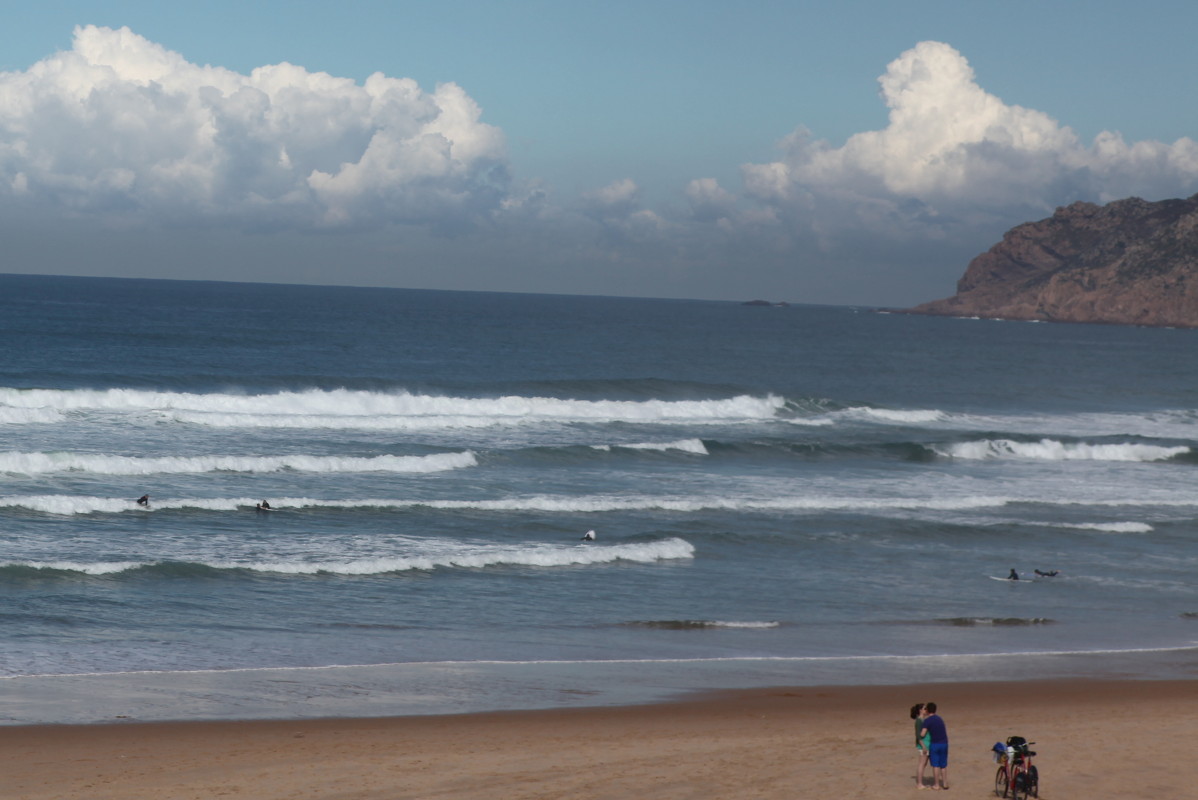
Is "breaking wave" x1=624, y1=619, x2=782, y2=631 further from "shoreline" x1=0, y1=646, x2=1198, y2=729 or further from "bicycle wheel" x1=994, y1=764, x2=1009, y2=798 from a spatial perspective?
"bicycle wheel" x1=994, y1=764, x2=1009, y2=798

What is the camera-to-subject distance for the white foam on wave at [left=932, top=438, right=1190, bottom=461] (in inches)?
1518

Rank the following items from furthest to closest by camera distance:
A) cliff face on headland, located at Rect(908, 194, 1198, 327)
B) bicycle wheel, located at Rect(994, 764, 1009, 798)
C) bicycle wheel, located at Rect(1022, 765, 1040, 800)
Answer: cliff face on headland, located at Rect(908, 194, 1198, 327) → bicycle wheel, located at Rect(994, 764, 1009, 798) → bicycle wheel, located at Rect(1022, 765, 1040, 800)

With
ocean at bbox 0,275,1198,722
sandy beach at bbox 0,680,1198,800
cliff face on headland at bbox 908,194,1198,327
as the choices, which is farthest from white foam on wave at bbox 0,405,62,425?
cliff face on headland at bbox 908,194,1198,327

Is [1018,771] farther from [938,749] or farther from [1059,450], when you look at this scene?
[1059,450]

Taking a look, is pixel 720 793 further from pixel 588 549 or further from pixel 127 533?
pixel 127 533

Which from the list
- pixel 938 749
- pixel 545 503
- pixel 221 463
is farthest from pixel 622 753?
pixel 221 463

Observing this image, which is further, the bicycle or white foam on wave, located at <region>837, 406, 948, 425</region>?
white foam on wave, located at <region>837, 406, 948, 425</region>

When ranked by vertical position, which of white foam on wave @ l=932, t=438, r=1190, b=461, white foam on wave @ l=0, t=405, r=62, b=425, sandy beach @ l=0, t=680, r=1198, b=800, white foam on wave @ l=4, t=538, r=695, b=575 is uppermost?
white foam on wave @ l=932, t=438, r=1190, b=461

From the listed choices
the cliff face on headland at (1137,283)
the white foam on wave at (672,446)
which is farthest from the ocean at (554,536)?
the cliff face on headland at (1137,283)

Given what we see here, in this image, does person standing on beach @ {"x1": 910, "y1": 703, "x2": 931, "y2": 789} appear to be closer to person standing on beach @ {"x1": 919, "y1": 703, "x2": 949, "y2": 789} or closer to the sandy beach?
person standing on beach @ {"x1": 919, "y1": 703, "x2": 949, "y2": 789}

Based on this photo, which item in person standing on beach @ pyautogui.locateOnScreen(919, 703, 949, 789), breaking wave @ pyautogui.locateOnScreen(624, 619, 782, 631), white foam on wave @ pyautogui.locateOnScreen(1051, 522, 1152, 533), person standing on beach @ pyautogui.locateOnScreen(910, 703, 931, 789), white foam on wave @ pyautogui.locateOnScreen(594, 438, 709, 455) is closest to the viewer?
person standing on beach @ pyautogui.locateOnScreen(919, 703, 949, 789)

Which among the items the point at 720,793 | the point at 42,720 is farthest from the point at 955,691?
the point at 42,720

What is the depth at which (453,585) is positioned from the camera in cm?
1998

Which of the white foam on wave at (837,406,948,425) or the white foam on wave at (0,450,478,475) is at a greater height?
the white foam on wave at (837,406,948,425)
